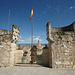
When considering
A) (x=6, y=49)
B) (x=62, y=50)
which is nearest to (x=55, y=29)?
(x=62, y=50)

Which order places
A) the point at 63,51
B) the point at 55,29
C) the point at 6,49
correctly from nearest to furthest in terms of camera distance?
the point at 63,51
the point at 6,49
the point at 55,29

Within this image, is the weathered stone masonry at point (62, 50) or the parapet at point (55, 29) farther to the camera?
the parapet at point (55, 29)

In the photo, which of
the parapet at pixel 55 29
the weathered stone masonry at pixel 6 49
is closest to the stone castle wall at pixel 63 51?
the parapet at pixel 55 29

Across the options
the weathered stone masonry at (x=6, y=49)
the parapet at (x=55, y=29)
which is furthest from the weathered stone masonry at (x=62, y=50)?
the weathered stone masonry at (x=6, y=49)

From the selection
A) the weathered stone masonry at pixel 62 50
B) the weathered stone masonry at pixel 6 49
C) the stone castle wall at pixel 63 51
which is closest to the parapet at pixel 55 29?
the weathered stone masonry at pixel 62 50

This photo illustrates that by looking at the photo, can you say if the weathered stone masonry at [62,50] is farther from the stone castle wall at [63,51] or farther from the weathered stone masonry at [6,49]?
Result: the weathered stone masonry at [6,49]

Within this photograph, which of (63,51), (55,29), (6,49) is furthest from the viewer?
(55,29)

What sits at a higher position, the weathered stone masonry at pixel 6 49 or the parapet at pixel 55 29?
the parapet at pixel 55 29

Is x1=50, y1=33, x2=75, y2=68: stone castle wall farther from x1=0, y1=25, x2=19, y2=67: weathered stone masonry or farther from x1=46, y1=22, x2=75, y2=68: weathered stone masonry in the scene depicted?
x1=0, y1=25, x2=19, y2=67: weathered stone masonry

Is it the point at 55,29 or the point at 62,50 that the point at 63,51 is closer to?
the point at 62,50

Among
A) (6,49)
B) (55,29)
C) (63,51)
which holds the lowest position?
(63,51)

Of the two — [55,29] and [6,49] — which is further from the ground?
[55,29]

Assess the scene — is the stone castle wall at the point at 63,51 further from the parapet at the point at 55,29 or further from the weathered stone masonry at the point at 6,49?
the weathered stone masonry at the point at 6,49

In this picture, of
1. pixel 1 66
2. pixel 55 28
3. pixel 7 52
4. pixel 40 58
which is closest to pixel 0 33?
pixel 7 52
